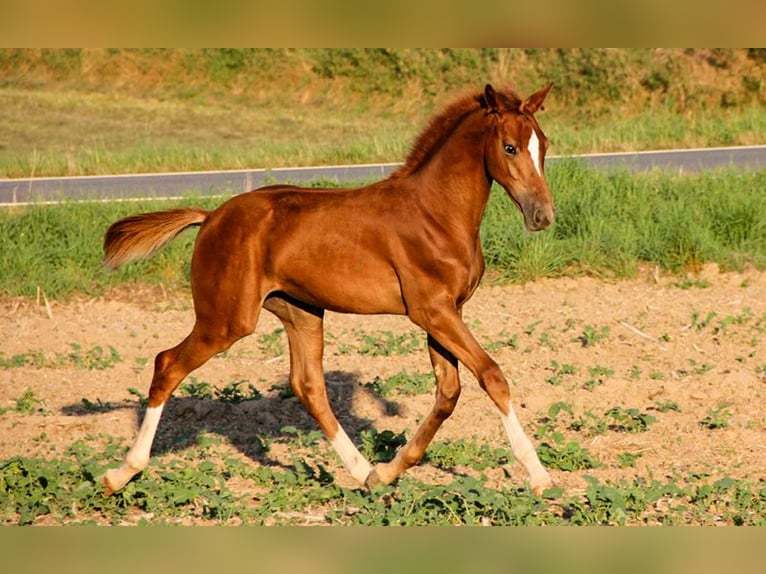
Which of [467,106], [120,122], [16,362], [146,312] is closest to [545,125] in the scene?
[120,122]

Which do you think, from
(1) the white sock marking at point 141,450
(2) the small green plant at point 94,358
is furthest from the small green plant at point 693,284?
(1) the white sock marking at point 141,450

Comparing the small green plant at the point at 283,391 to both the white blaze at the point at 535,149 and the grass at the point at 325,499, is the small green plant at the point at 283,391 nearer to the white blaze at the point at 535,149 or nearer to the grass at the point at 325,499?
the grass at the point at 325,499

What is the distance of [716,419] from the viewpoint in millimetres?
7996

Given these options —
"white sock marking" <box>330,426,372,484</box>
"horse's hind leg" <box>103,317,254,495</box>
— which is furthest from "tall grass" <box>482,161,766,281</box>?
"horse's hind leg" <box>103,317,254,495</box>

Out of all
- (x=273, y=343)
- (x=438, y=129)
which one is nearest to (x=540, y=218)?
(x=438, y=129)

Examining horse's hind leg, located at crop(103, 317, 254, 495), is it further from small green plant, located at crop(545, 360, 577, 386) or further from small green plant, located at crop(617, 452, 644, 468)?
small green plant, located at crop(545, 360, 577, 386)

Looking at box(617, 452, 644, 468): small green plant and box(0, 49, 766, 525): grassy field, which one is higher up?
box(0, 49, 766, 525): grassy field

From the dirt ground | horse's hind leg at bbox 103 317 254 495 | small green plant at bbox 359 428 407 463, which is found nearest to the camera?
horse's hind leg at bbox 103 317 254 495

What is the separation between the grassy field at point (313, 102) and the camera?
66.6 ft

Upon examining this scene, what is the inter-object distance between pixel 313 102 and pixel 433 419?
21769 mm

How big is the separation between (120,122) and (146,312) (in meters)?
15.1

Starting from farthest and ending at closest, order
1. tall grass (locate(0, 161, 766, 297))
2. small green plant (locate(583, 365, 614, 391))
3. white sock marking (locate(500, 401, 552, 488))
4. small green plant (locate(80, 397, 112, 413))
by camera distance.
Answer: tall grass (locate(0, 161, 766, 297)) → small green plant (locate(583, 365, 614, 391)) → small green plant (locate(80, 397, 112, 413)) → white sock marking (locate(500, 401, 552, 488))

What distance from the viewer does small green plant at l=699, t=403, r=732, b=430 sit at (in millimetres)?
7918

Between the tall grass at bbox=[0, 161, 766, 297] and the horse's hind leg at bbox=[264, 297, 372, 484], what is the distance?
4.86 m
